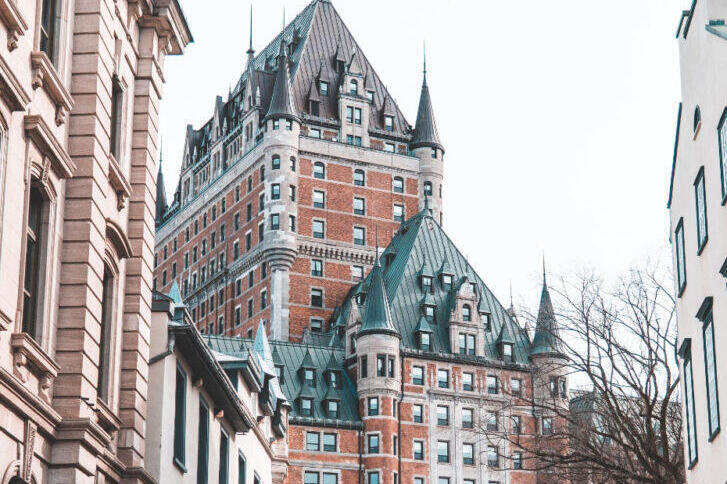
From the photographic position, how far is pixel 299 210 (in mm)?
120750

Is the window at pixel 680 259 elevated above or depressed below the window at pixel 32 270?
above

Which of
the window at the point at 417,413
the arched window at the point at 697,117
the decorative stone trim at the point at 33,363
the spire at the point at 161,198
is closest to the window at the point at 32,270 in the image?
the decorative stone trim at the point at 33,363

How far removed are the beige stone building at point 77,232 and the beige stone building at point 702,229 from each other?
980 centimetres

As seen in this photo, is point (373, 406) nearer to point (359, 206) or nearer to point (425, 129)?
point (359, 206)

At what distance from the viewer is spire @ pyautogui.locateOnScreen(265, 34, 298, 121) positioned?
12238 cm

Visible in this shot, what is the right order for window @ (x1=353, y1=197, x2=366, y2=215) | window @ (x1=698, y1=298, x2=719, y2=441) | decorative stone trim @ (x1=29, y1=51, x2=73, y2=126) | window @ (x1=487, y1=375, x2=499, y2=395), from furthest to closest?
1. window @ (x1=353, y1=197, x2=366, y2=215)
2. window @ (x1=487, y1=375, x2=499, y2=395)
3. window @ (x1=698, y1=298, x2=719, y2=441)
4. decorative stone trim @ (x1=29, y1=51, x2=73, y2=126)

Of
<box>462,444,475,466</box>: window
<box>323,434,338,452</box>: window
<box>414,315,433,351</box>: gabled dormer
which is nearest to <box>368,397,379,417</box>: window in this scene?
<box>323,434,338,452</box>: window

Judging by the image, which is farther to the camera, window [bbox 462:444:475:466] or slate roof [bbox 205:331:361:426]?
window [bbox 462:444:475:466]

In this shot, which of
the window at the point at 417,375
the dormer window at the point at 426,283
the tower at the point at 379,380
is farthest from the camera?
the dormer window at the point at 426,283

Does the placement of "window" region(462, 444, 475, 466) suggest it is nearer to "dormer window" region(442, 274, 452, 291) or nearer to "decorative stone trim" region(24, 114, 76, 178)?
"dormer window" region(442, 274, 452, 291)

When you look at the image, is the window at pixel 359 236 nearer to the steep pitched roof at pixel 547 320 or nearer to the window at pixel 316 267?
the window at pixel 316 267

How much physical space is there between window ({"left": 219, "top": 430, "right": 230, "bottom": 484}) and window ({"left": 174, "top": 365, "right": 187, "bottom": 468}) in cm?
509

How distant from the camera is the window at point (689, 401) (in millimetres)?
29312

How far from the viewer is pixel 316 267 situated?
393 feet
